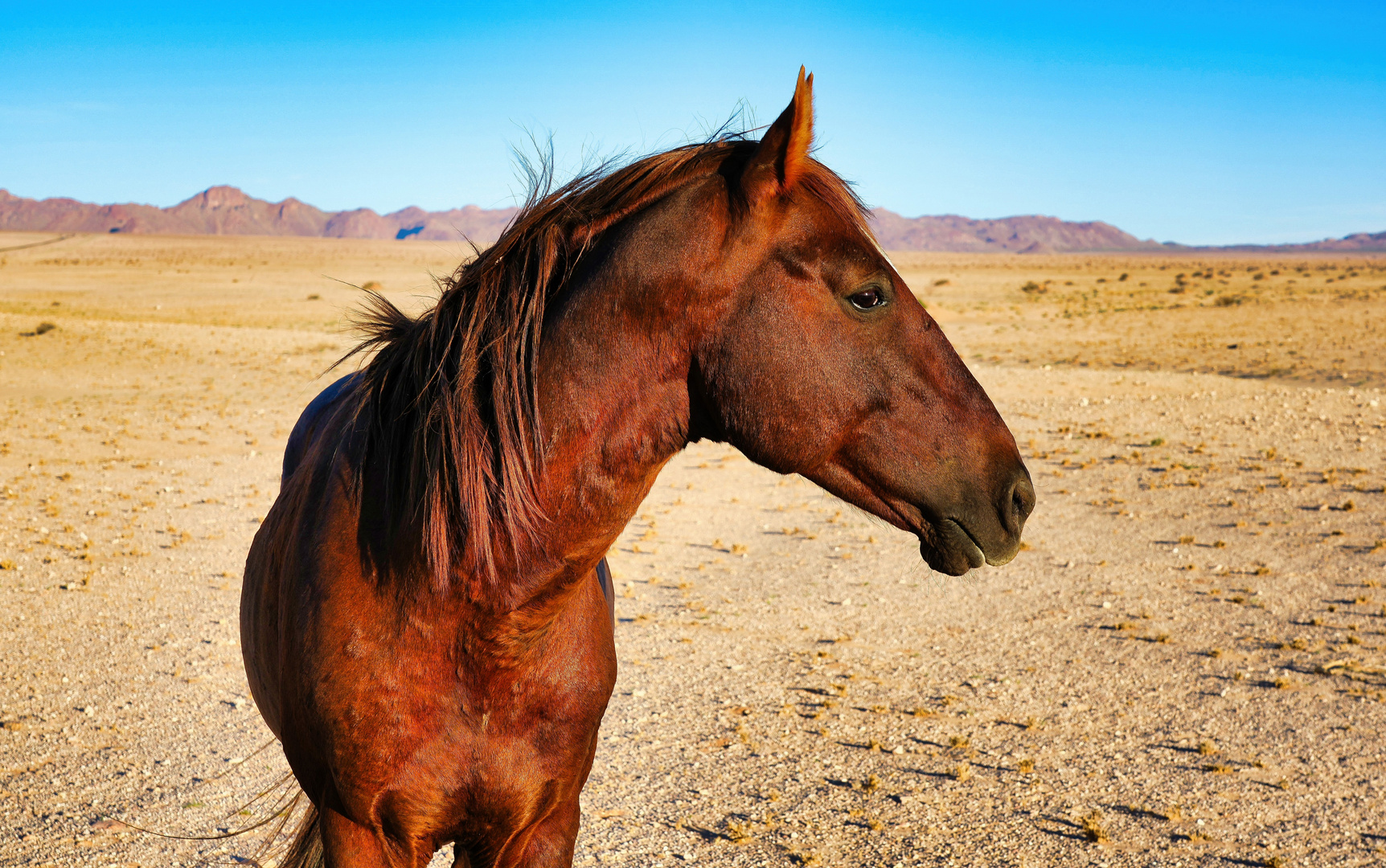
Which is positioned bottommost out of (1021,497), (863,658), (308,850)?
(863,658)

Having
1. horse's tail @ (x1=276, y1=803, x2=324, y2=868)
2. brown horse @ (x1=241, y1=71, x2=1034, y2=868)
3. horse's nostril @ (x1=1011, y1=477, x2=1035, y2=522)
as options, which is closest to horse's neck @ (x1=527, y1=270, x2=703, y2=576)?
brown horse @ (x1=241, y1=71, x2=1034, y2=868)

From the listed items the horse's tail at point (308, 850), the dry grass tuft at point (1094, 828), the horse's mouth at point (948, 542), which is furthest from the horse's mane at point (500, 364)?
the dry grass tuft at point (1094, 828)

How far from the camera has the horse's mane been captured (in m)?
1.69

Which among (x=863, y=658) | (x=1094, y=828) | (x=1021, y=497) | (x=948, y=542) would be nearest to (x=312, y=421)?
(x=948, y=542)

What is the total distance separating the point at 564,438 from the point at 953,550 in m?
0.79

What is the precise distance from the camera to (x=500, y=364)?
169cm

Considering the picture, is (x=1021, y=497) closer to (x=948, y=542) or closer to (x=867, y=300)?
(x=948, y=542)

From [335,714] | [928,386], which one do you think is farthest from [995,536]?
[335,714]

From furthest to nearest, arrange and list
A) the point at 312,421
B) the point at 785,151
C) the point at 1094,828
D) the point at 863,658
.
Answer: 1. the point at 863,658
2. the point at 1094,828
3. the point at 312,421
4. the point at 785,151

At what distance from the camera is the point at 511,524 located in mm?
1696

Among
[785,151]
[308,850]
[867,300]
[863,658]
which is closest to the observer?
[785,151]

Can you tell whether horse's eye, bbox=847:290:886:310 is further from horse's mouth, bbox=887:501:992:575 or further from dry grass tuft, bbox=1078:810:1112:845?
dry grass tuft, bbox=1078:810:1112:845

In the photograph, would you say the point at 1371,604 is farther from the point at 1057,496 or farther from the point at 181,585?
the point at 181,585

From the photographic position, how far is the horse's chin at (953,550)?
1770 millimetres
